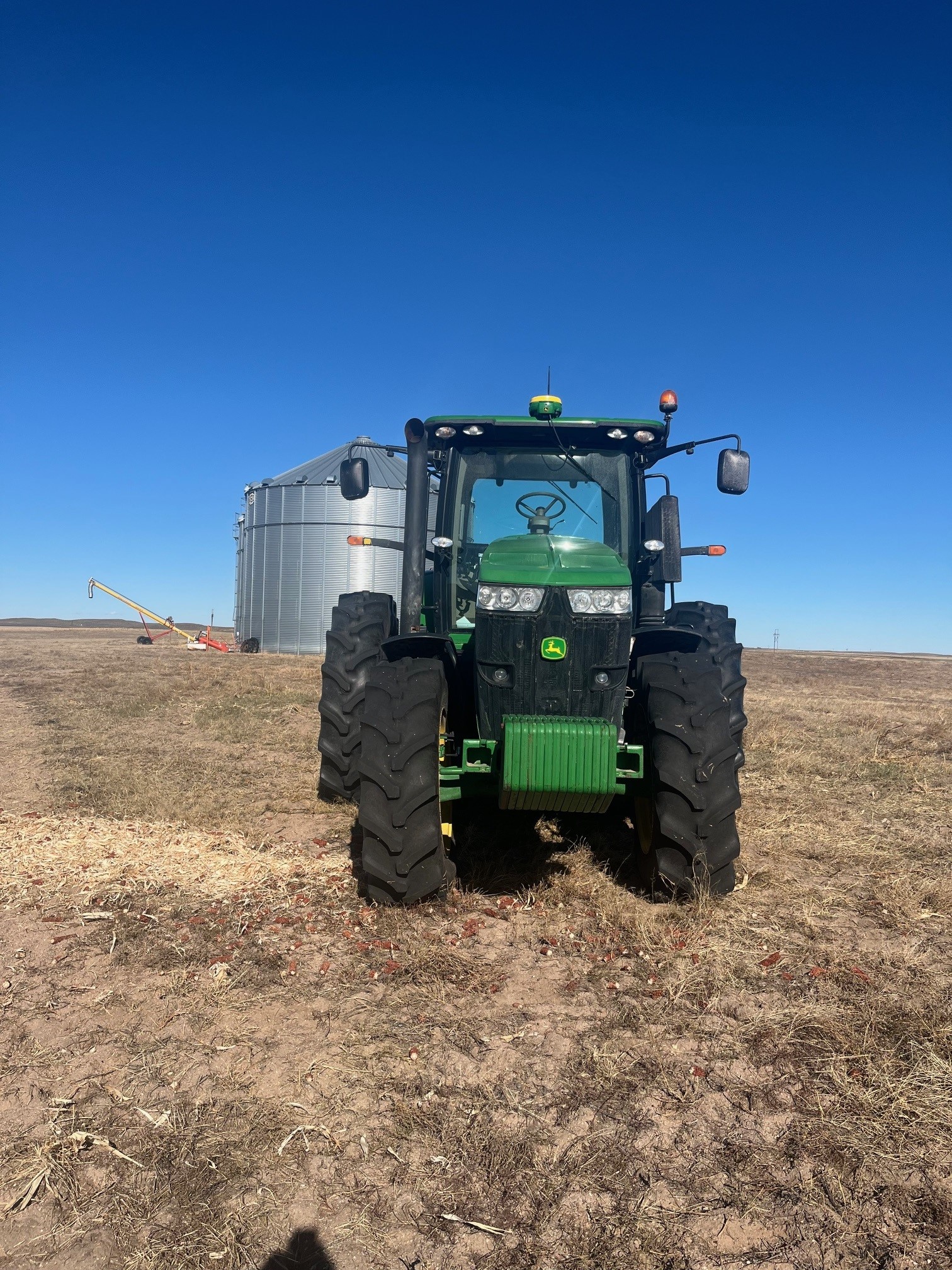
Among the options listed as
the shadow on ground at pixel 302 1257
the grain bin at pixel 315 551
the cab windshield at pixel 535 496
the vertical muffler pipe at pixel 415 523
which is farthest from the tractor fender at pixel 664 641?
the grain bin at pixel 315 551

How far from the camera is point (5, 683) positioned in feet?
55.8

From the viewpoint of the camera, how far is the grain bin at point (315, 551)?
28.2 metres

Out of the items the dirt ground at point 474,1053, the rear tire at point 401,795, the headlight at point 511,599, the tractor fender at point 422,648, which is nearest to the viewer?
the dirt ground at point 474,1053

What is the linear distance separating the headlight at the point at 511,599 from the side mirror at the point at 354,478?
1440 mm

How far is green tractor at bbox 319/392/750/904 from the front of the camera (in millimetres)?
4242

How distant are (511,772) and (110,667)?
62.3ft

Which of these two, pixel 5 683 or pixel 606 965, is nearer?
pixel 606 965

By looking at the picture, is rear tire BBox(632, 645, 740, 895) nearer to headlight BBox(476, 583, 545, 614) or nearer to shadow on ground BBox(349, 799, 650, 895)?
shadow on ground BBox(349, 799, 650, 895)

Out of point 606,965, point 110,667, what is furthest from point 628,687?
point 110,667

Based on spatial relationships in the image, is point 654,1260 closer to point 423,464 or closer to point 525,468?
point 423,464

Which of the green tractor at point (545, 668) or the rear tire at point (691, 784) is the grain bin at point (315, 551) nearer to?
the green tractor at point (545, 668)

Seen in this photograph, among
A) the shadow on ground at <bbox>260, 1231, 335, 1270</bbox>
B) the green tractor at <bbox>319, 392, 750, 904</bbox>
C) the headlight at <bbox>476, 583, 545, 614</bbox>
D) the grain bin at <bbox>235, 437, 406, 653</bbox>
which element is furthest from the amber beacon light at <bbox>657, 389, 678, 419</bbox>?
the grain bin at <bbox>235, 437, 406, 653</bbox>

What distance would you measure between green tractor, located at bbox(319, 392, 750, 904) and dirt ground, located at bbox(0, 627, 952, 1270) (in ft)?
1.49

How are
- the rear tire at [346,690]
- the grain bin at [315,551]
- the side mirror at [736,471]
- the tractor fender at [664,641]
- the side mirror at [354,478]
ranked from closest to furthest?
the tractor fender at [664,641] < the side mirror at [736,471] < the side mirror at [354,478] < the rear tire at [346,690] < the grain bin at [315,551]
